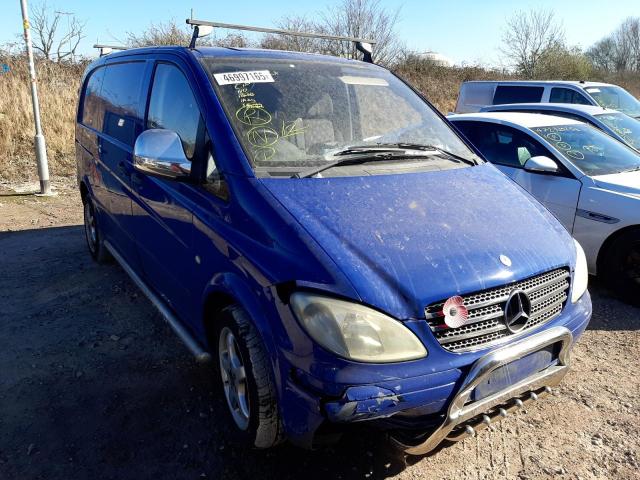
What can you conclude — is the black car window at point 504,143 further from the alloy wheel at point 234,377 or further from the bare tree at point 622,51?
the bare tree at point 622,51

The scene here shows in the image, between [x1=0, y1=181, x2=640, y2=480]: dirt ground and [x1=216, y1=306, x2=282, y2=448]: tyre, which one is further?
[x1=0, y1=181, x2=640, y2=480]: dirt ground

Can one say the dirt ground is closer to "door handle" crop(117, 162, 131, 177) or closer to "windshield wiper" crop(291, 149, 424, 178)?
"door handle" crop(117, 162, 131, 177)

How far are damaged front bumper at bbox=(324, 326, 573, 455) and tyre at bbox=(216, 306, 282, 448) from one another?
44cm

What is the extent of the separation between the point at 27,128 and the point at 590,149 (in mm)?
10370

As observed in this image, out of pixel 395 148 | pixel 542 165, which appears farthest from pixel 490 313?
pixel 542 165

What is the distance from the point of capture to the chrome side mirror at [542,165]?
487cm

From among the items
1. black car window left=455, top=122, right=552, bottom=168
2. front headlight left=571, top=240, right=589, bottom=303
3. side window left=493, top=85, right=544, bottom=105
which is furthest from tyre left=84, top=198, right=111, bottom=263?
side window left=493, top=85, right=544, bottom=105

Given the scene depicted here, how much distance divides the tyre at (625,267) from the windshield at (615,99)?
7.17m

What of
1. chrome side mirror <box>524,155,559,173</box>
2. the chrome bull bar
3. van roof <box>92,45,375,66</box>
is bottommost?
the chrome bull bar

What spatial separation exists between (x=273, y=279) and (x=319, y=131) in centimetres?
115

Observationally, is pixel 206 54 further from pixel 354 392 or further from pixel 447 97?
pixel 447 97

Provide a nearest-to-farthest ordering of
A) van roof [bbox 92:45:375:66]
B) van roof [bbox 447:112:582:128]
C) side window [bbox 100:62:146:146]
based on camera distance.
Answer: van roof [bbox 92:45:375:66], side window [bbox 100:62:146:146], van roof [bbox 447:112:582:128]

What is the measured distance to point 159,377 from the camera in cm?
321

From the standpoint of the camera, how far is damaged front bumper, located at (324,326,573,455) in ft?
6.15
